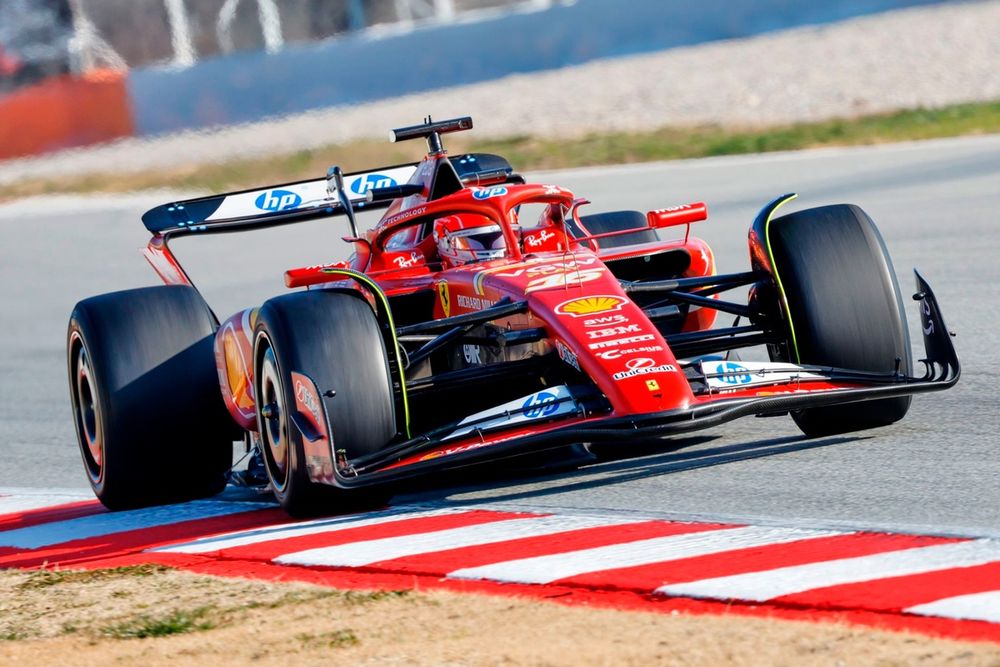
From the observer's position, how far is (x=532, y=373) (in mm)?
6293

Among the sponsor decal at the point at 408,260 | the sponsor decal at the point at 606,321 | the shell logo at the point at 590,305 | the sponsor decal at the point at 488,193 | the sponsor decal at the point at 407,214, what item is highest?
the sponsor decal at the point at 488,193

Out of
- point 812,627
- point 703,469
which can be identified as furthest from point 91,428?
point 812,627

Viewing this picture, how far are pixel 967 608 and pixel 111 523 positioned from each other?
3.98 metres

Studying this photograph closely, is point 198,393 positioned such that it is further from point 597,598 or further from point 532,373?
point 597,598

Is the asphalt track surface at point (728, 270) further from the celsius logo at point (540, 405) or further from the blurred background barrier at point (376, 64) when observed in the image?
the blurred background barrier at point (376, 64)

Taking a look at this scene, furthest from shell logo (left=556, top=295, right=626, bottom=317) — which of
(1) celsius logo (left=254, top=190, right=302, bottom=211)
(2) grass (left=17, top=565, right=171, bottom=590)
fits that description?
(1) celsius logo (left=254, top=190, right=302, bottom=211)

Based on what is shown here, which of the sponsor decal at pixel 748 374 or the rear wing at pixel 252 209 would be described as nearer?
the sponsor decal at pixel 748 374

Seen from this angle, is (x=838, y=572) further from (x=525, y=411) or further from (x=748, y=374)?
(x=525, y=411)

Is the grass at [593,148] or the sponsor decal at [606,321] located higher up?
the grass at [593,148]

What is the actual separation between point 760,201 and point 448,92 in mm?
13798

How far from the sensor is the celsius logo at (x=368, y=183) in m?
8.70

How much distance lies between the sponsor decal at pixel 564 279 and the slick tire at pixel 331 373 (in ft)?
2.35

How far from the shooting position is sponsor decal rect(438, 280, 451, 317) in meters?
7.11

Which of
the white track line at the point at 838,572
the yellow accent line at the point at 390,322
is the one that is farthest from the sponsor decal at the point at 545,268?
the white track line at the point at 838,572
